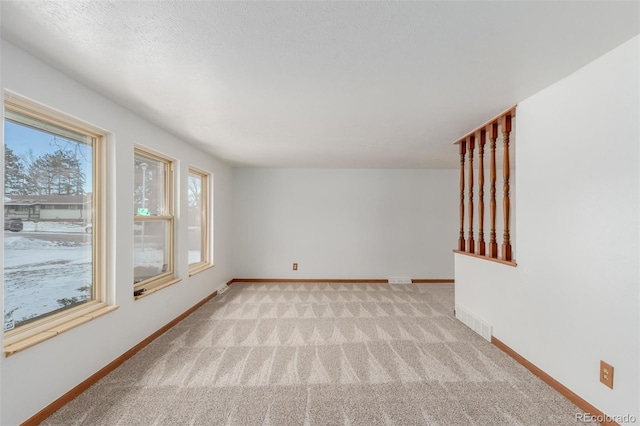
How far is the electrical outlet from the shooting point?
1584mm

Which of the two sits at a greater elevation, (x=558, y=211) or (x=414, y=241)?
(x=558, y=211)

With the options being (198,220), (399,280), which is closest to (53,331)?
(198,220)

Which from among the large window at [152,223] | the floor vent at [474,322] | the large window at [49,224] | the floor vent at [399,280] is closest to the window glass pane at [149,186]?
the large window at [152,223]

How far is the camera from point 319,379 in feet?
6.77

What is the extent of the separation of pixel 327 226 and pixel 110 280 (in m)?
3.60

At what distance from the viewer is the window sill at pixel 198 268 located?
363 cm

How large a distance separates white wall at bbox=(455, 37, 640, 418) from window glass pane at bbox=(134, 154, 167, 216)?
12.1 feet

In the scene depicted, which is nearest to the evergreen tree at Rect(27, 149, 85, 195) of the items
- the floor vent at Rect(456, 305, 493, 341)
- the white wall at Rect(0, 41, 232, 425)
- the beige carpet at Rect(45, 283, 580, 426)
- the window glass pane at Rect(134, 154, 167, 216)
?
the white wall at Rect(0, 41, 232, 425)

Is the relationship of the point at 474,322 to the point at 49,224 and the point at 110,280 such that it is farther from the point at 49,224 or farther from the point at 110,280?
the point at 49,224

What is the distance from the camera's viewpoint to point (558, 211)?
197cm

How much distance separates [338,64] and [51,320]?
2.52 metres

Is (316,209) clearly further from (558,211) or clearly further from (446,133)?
(558,211)

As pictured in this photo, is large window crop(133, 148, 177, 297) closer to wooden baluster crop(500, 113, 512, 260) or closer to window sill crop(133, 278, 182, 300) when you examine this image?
window sill crop(133, 278, 182, 300)

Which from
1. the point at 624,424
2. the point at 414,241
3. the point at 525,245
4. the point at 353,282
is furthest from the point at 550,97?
the point at 353,282
